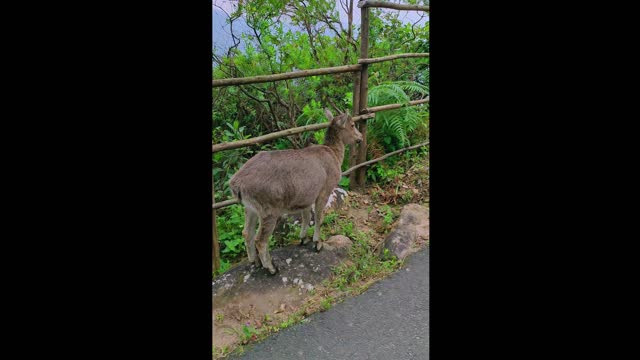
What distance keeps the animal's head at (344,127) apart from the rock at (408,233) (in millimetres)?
877

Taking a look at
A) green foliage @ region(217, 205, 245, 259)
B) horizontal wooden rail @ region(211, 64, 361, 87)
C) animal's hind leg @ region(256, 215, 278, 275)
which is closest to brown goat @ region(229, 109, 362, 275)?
animal's hind leg @ region(256, 215, 278, 275)

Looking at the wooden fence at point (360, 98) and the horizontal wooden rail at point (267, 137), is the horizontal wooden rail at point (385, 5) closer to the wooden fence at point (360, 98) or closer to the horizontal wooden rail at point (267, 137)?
the wooden fence at point (360, 98)

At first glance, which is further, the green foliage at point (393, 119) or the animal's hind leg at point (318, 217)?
the green foliage at point (393, 119)

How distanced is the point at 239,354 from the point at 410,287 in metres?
1.37

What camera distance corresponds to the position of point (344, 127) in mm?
4555

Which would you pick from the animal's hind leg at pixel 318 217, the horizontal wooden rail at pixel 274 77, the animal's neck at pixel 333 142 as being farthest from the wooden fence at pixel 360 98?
the animal's hind leg at pixel 318 217

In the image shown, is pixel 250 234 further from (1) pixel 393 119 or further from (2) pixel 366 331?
(1) pixel 393 119

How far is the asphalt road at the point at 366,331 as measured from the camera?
9.63 ft

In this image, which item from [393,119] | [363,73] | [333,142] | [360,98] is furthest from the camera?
[393,119]

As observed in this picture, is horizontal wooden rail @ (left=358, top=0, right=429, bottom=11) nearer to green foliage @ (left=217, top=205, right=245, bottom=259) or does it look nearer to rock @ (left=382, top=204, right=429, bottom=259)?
rock @ (left=382, top=204, right=429, bottom=259)

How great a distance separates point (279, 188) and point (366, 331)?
4.00 feet

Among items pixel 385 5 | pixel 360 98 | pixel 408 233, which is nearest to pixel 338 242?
pixel 408 233

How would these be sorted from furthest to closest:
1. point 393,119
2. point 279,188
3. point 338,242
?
point 393,119 < point 338,242 < point 279,188
